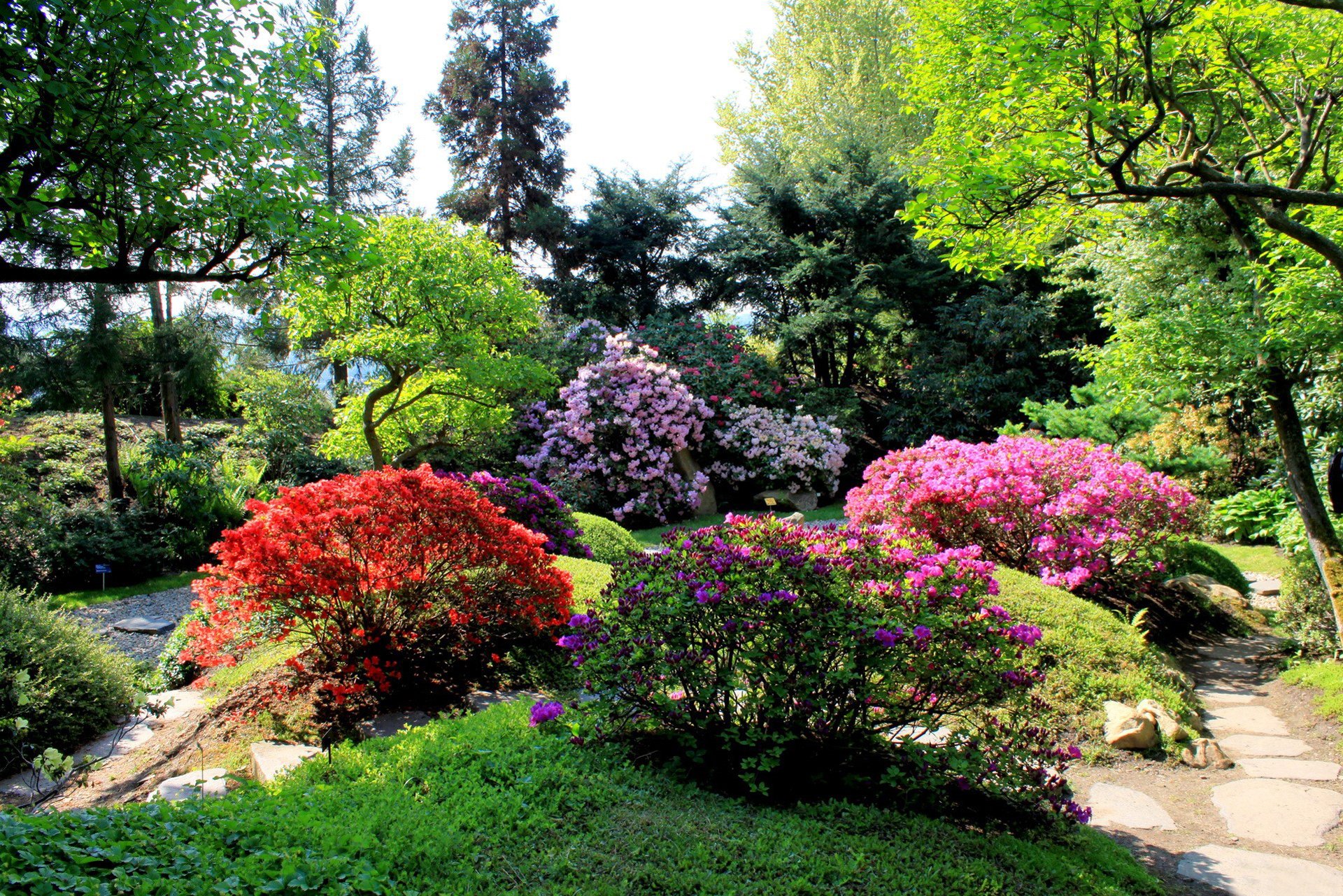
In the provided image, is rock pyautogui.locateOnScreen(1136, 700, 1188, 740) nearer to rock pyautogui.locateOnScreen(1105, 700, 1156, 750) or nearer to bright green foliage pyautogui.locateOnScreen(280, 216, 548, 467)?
rock pyautogui.locateOnScreen(1105, 700, 1156, 750)

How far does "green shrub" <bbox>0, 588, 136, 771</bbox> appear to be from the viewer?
395cm

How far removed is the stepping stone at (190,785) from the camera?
10.3 ft

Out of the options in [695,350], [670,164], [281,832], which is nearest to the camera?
[281,832]

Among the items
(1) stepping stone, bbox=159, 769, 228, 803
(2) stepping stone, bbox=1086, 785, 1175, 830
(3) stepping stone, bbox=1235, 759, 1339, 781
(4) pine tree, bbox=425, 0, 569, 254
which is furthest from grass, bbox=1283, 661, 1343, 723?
(4) pine tree, bbox=425, 0, 569, 254

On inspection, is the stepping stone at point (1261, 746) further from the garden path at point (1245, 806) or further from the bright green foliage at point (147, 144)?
the bright green foliage at point (147, 144)

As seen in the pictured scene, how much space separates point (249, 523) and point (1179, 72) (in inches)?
252

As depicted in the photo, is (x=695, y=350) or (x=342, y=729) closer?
(x=342, y=729)

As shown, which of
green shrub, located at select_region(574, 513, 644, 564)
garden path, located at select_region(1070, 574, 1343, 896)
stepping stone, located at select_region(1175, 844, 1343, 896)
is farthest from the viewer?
green shrub, located at select_region(574, 513, 644, 564)

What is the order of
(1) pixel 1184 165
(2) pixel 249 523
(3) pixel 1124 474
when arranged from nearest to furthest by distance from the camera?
(1) pixel 1184 165
(2) pixel 249 523
(3) pixel 1124 474

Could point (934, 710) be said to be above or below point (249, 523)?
below

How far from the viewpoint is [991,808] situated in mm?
2967

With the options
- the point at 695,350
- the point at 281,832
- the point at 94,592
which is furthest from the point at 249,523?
the point at 695,350

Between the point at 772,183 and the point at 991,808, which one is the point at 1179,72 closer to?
the point at 991,808

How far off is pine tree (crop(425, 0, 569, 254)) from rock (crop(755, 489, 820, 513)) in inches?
315
